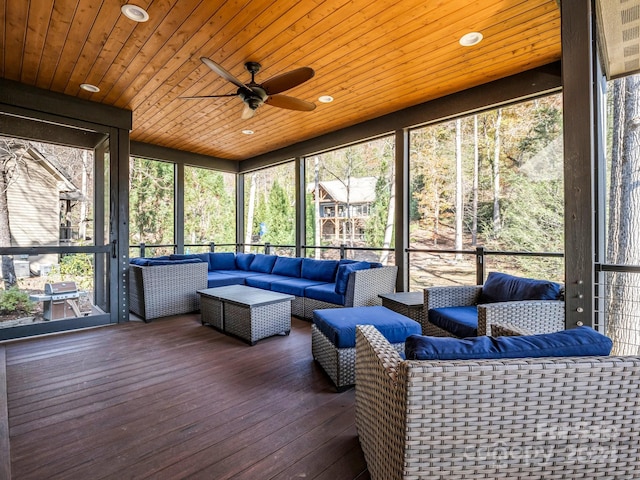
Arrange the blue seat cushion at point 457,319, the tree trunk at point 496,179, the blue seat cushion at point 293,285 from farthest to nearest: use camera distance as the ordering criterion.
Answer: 1. the tree trunk at point 496,179
2. the blue seat cushion at point 293,285
3. the blue seat cushion at point 457,319

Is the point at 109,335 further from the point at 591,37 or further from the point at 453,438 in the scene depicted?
the point at 591,37

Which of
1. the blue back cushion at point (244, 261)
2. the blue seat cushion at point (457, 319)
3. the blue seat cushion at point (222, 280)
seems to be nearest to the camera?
the blue seat cushion at point (457, 319)

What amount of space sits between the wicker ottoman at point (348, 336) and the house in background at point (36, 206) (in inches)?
148

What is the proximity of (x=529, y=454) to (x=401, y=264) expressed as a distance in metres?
3.70

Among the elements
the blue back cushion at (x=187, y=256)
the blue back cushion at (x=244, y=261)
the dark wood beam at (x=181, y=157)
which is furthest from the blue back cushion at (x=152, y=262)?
the dark wood beam at (x=181, y=157)

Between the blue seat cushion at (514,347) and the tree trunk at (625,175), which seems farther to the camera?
the tree trunk at (625,175)

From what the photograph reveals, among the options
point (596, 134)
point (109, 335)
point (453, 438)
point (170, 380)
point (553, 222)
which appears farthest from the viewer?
point (553, 222)

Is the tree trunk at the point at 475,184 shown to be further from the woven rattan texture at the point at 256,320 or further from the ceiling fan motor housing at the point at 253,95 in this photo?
the ceiling fan motor housing at the point at 253,95

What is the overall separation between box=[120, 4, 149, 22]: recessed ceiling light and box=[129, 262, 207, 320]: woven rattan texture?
3.00m

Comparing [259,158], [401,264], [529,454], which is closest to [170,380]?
[529,454]

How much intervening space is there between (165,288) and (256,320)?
6.31 feet

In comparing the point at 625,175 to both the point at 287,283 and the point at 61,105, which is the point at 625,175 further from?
the point at 61,105

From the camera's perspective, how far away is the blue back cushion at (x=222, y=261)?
21.1 feet

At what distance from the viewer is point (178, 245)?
694 centimetres
